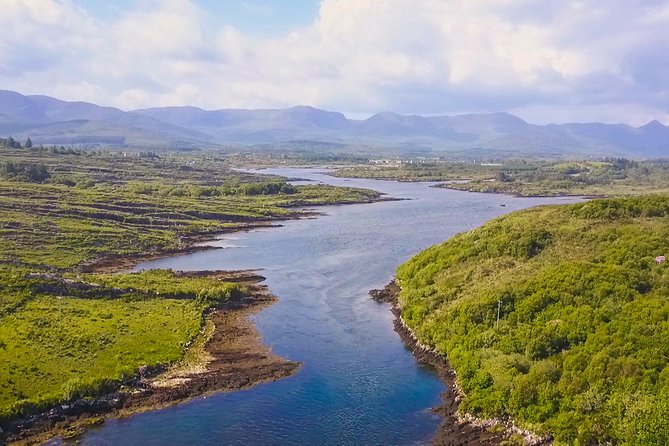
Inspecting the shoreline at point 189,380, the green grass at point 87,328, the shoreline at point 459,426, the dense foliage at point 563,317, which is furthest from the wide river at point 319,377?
the green grass at point 87,328

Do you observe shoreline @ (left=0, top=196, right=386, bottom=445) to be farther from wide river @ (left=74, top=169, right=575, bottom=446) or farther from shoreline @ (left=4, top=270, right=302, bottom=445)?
wide river @ (left=74, top=169, right=575, bottom=446)

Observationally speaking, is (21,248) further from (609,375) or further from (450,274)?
(609,375)

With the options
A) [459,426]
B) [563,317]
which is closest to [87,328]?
[459,426]

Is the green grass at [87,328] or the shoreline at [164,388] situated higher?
the green grass at [87,328]

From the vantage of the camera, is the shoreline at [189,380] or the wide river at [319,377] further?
the wide river at [319,377]

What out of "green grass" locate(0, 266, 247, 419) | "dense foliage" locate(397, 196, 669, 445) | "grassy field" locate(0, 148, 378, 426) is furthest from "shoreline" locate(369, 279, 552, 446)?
"grassy field" locate(0, 148, 378, 426)

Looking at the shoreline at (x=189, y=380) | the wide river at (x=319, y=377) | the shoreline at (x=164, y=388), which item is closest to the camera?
the shoreline at (x=164, y=388)

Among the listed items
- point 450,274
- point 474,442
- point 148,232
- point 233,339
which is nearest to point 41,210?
point 148,232

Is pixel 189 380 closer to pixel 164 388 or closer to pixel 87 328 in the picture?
pixel 164 388

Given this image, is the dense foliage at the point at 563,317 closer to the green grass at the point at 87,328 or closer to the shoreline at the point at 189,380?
the shoreline at the point at 189,380
